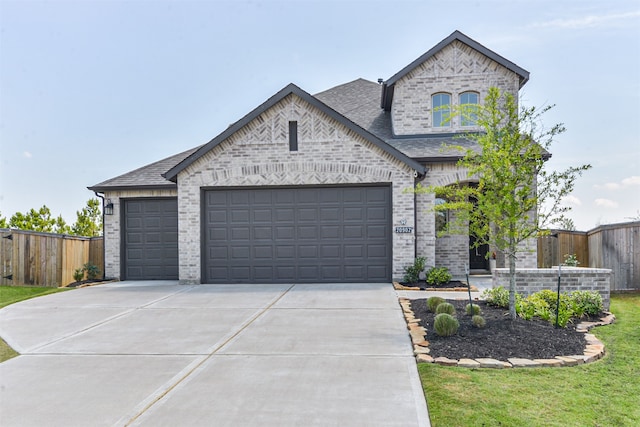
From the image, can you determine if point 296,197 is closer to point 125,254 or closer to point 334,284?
point 334,284

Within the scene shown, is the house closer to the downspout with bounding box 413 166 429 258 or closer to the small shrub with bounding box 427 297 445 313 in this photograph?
the downspout with bounding box 413 166 429 258

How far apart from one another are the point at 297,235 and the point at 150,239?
17.0 feet

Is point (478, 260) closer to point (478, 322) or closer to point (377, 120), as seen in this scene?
point (377, 120)

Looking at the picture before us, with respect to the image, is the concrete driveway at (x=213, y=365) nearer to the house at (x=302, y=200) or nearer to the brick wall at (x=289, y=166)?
the house at (x=302, y=200)

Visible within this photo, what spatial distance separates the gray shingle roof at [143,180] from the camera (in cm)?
1511

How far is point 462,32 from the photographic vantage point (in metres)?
15.6

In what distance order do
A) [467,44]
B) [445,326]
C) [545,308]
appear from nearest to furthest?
[445,326] → [545,308] → [467,44]

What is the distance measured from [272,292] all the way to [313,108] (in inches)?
204

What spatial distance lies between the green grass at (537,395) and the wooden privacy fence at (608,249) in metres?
7.61

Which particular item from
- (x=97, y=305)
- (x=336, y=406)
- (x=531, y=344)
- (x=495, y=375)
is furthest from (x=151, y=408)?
(x=97, y=305)

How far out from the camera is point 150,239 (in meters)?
15.5

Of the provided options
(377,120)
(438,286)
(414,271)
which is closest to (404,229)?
(414,271)

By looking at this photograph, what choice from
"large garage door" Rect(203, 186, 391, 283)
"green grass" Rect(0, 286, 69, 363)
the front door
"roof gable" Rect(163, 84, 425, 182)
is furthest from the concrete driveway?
the front door

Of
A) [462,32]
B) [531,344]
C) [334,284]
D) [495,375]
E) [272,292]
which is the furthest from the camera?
[462,32]
